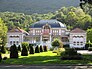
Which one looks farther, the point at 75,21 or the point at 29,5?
Result: the point at 29,5

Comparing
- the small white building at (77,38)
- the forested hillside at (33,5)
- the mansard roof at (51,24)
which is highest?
the forested hillside at (33,5)

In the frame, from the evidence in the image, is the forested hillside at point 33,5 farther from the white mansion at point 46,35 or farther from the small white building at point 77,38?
the small white building at point 77,38

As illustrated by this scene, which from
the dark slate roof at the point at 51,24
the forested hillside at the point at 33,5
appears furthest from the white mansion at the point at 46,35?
the forested hillside at the point at 33,5

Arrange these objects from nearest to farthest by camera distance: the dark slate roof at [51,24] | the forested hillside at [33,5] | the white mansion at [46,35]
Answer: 1. the white mansion at [46,35]
2. the dark slate roof at [51,24]
3. the forested hillside at [33,5]

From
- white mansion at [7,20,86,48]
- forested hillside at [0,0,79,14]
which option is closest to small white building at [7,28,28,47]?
white mansion at [7,20,86,48]

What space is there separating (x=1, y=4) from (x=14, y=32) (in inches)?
3827

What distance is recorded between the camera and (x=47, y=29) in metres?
92.4

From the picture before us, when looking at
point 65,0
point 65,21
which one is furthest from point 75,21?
point 65,0

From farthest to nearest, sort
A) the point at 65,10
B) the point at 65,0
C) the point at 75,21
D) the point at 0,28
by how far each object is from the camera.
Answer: the point at 65,0, the point at 65,10, the point at 75,21, the point at 0,28

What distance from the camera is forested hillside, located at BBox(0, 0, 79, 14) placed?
588 ft

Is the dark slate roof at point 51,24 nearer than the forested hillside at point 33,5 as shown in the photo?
Yes

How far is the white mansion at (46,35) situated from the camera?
83.7 metres

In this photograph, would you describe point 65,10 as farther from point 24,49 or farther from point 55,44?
point 24,49

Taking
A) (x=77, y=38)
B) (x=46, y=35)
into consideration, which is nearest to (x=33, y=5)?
(x=46, y=35)
